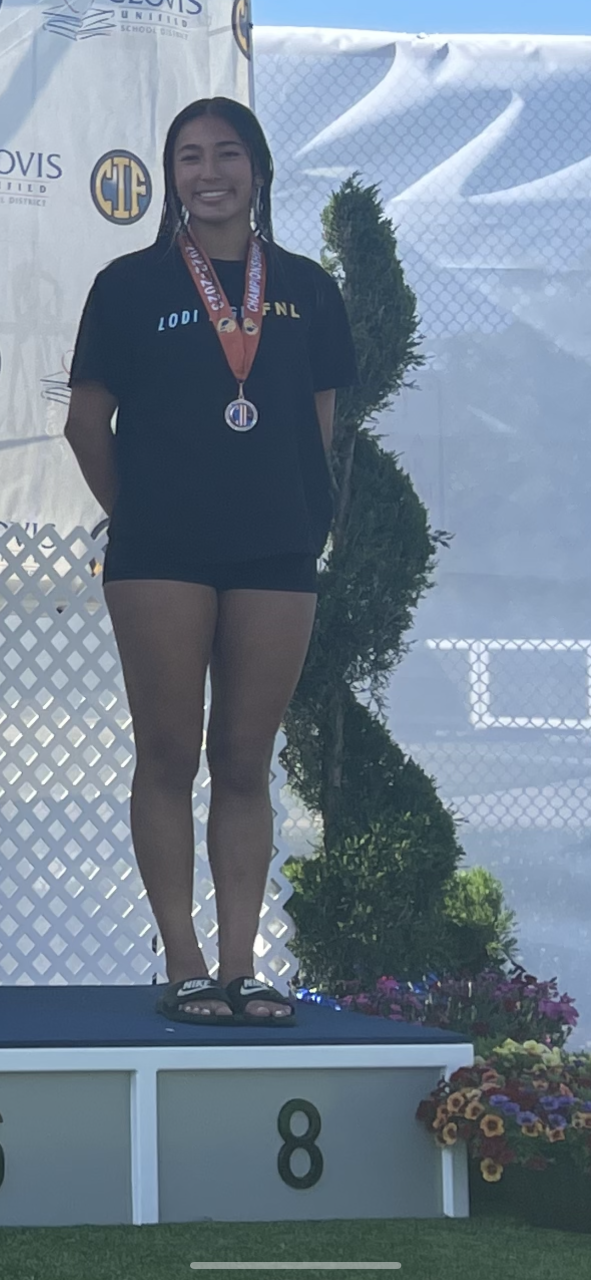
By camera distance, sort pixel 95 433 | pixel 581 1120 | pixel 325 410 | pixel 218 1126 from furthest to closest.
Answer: pixel 325 410 < pixel 95 433 < pixel 581 1120 < pixel 218 1126

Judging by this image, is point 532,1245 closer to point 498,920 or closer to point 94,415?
point 94,415

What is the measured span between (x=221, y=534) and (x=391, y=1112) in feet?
2.98

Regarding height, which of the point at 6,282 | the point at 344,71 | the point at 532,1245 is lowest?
the point at 532,1245

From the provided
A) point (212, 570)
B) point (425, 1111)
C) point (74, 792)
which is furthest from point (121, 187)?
point (425, 1111)

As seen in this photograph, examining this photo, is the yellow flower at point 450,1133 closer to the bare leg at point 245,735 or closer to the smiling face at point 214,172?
the bare leg at point 245,735

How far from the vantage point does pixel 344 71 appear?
5.29 m

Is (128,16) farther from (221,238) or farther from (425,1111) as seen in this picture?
(425,1111)

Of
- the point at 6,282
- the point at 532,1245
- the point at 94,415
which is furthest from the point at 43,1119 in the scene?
the point at 6,282

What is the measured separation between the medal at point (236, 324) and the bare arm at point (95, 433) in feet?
0.75

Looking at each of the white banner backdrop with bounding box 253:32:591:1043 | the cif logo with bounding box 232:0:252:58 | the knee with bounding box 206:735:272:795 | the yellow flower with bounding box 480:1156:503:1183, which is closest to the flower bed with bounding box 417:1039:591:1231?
the yellow flower with bounding box 480:1156:503:1183

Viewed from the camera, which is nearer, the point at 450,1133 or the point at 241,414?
the point at 450,1133

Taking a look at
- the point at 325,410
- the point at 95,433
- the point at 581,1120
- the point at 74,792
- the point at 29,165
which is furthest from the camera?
the point at 29,165

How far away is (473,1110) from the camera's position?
7.85ft

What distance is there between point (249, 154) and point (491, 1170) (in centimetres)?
165
